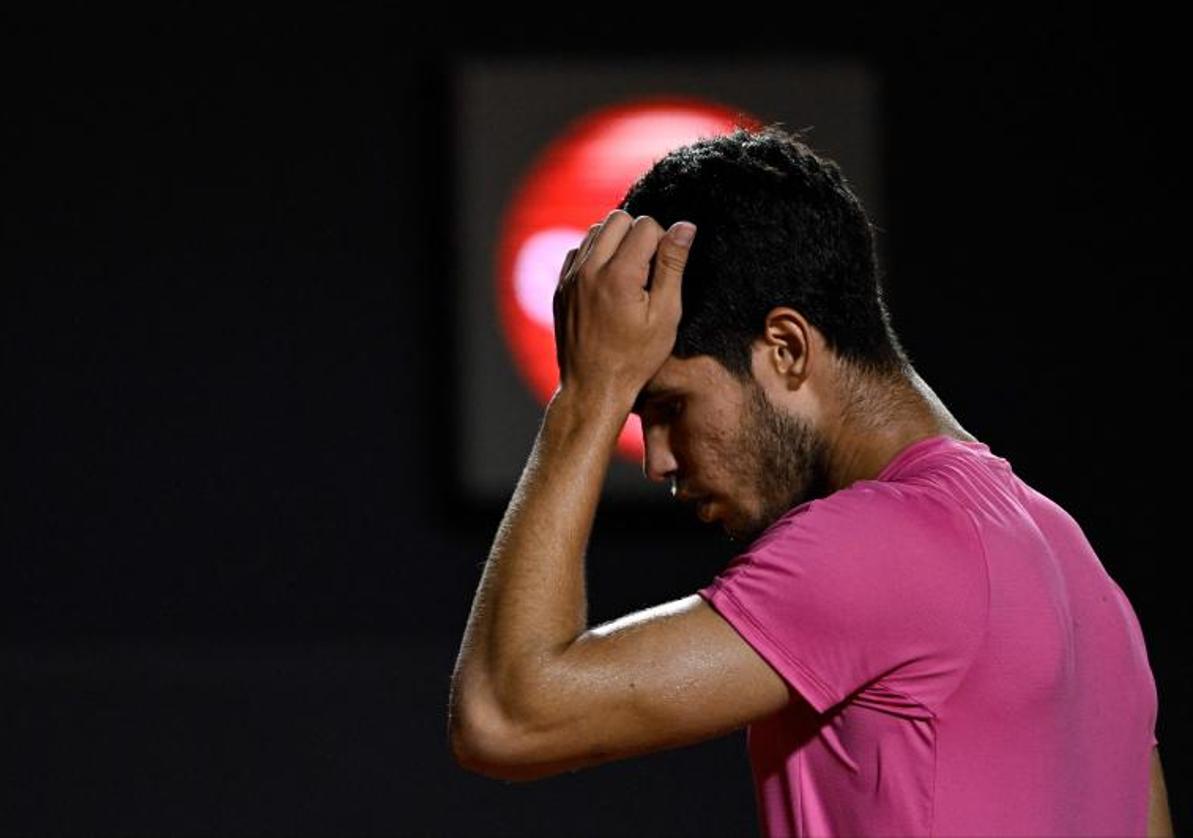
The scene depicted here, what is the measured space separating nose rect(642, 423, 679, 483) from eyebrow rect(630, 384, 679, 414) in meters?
0.02

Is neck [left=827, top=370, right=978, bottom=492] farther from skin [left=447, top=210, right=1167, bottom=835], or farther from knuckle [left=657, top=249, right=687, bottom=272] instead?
knuckle [left=657, top=249, right=687, bottom=272]

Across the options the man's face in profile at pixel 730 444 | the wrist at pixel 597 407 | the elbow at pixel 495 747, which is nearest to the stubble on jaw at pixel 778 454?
the man's face in profile at pixel 730 444

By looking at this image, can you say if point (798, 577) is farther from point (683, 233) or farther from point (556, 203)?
point (556, 203)

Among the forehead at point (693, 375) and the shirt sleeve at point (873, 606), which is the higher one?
the forehead at point (693, 375)

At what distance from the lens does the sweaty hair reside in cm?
146

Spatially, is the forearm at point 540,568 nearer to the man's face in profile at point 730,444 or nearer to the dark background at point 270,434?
the man's face in profile at point 730,444

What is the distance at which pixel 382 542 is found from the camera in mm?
3561

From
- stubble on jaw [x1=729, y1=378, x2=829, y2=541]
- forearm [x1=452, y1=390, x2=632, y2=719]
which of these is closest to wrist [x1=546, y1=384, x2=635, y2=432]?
forearm [x1=452, y1=390, x2=632, y2=719]

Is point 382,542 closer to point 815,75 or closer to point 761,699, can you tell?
point 815,75

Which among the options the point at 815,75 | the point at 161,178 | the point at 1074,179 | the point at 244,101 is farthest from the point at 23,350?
the point at 1074,179

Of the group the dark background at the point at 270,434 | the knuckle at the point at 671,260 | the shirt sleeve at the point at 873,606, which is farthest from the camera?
the dark background at the point at 270,434

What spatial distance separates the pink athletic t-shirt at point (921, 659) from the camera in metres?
1.33

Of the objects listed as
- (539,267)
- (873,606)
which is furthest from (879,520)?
(539,267)

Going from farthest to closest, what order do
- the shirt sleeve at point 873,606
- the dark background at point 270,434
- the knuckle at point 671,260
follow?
the dark background at point 270,434
the knuckle at point 671,260
the shirt sleeve at point 873,606
